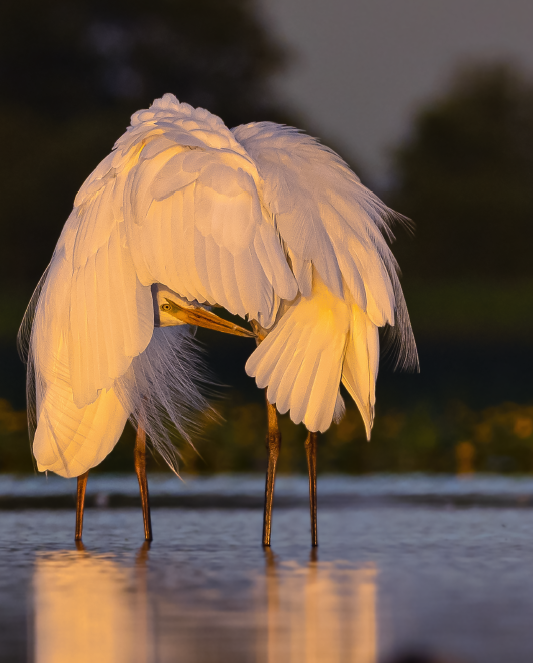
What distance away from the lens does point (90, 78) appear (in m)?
51.7

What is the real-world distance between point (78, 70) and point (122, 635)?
48806 mm

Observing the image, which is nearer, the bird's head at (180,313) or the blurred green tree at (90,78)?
the bird's head at (180,313)

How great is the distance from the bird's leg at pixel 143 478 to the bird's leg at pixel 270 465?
64 centimetres

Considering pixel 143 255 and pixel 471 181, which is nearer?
pixel 143 255

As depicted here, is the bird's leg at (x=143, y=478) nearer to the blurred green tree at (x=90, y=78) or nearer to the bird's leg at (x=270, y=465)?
the bird's leg at (x=270, y=465)

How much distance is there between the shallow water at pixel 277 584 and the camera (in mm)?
4316

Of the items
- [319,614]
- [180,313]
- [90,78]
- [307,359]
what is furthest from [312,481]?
[90,78]

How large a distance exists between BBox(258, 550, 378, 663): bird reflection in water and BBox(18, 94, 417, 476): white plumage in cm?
86

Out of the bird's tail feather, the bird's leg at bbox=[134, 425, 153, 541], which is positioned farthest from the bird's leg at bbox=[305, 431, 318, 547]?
the bird's leg at bbox=[134, 425, 153, 541]

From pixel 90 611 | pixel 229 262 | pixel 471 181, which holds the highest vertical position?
pixel 471 181

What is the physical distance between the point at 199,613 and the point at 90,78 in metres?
48.4

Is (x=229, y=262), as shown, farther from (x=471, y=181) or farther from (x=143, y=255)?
(x=471, y=181)

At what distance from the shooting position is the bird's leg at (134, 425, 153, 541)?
7.05m

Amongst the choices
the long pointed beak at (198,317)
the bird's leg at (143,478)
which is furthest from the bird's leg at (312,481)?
the bird's leg at (143,478)
